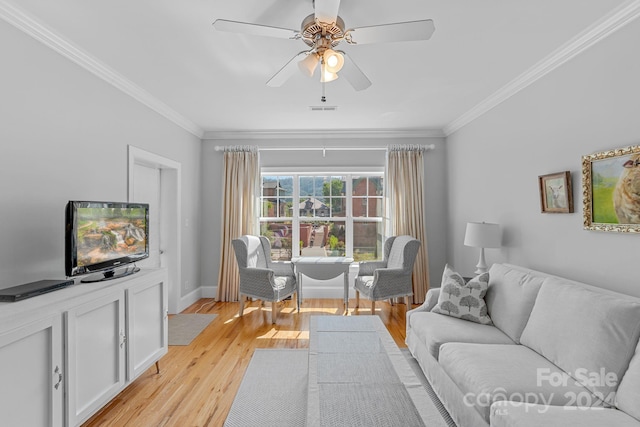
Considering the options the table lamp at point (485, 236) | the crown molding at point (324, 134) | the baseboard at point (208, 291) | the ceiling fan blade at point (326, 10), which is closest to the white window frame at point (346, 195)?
the crown molding at point (324, 134)

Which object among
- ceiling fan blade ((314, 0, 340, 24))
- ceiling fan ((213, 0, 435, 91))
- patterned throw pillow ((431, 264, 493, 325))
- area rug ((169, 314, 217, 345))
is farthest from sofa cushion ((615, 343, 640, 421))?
area rug ((169, 314, 217, 345))

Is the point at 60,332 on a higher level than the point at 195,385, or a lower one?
higher

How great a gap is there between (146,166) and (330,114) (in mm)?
2264

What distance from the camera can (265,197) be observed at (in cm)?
510

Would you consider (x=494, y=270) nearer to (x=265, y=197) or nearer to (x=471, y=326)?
(x=471, y=326)

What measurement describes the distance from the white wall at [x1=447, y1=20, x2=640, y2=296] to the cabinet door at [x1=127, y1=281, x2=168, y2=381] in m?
3.19

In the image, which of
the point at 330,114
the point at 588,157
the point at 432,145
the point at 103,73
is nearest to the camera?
the point at 588,157

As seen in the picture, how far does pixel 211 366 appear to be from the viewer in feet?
9.18

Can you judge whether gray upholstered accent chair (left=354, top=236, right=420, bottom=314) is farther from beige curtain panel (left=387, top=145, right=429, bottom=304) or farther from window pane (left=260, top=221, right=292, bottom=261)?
window pane (left=260, top=221, right=292, bottom=261)

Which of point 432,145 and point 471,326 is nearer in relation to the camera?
point 471,326

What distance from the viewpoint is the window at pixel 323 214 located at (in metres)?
5.08

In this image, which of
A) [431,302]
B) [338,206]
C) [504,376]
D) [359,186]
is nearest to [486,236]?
[431,302]

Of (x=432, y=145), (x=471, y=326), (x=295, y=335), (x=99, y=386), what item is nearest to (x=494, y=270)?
(x=471, y=326)

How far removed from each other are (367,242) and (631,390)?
3735 millimetres
